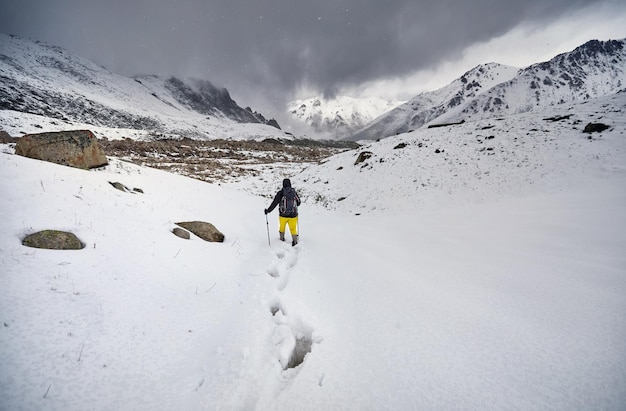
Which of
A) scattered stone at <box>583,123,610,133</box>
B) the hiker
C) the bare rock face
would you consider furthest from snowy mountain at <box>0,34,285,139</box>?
scattered stone at <box>583,123,610,133</box>

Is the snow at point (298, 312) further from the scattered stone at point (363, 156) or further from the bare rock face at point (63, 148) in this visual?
the scattered stone at point (363, 156)

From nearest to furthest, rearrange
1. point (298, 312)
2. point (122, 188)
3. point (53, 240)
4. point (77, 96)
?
1. point (53, 240)
2. point (298, 312)
3. point (122, 188)
4. point (77, 96)

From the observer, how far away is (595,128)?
15.6 metres

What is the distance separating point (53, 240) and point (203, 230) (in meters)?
3.31

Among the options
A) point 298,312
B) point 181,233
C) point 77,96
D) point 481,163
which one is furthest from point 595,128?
point 77,96

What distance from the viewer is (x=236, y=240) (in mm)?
7590

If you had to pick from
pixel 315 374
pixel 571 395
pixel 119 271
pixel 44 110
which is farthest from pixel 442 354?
pixel 44 110

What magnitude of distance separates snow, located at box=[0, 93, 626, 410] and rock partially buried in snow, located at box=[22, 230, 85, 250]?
0.15m

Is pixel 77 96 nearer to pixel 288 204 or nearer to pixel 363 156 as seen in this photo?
pixel 363 156

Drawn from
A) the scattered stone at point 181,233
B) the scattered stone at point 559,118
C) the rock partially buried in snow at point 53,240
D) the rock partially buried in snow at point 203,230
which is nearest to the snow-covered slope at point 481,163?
the scattered stone at point 559,118

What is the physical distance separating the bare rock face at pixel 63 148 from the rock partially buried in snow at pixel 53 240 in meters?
7.20

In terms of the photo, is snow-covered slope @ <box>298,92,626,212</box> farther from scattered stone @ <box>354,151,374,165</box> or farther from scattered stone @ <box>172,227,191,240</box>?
scattered stone @ <box>172,227,191,240</box>

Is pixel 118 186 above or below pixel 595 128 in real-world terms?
below

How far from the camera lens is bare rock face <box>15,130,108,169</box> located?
8781 millimetres
